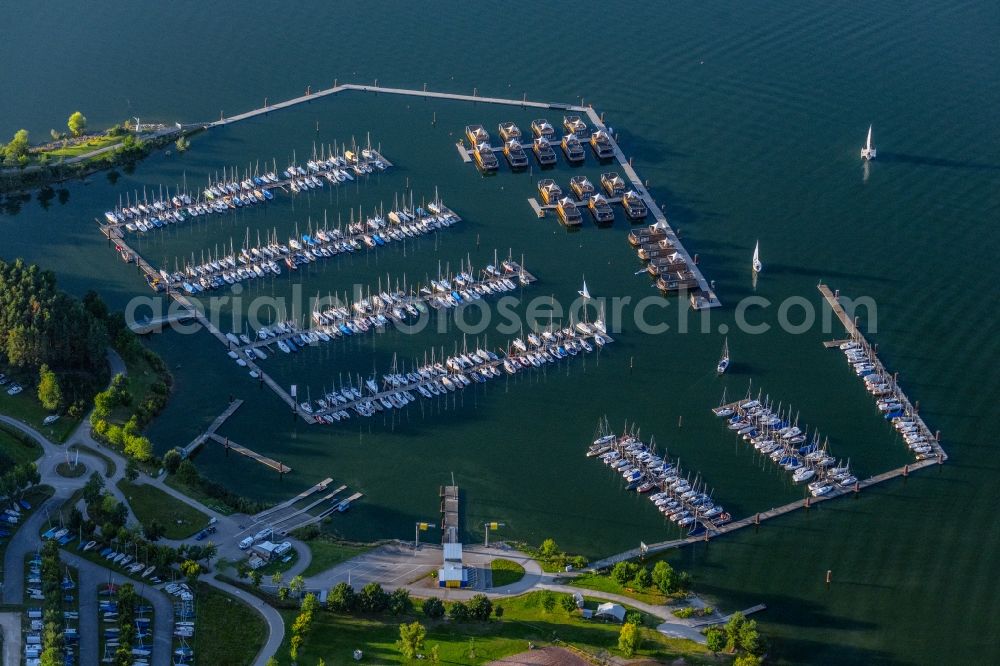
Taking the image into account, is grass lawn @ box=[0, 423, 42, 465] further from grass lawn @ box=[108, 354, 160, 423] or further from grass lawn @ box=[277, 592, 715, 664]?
grass lawn @ box=[277, 592, 715, 664]

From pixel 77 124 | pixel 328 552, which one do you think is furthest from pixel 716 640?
pixel 77 124

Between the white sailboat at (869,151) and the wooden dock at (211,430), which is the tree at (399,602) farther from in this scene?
the white sailboat at (869,151)

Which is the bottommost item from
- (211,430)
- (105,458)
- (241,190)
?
(105,458)

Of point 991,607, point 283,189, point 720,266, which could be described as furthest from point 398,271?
point 991,607

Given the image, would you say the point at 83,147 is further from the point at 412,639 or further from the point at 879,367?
the point at 879,367

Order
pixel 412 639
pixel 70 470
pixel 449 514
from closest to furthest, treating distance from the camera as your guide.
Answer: pixel 412 639, pixel 449 514, pixel 70 470

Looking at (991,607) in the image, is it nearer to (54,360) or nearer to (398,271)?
(398,271)

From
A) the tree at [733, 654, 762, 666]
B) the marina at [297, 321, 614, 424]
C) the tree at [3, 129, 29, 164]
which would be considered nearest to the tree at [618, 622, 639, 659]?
the tree at [733, 654, 762, 666]
